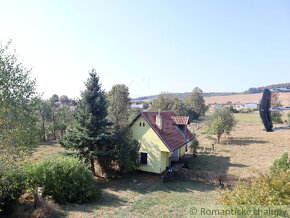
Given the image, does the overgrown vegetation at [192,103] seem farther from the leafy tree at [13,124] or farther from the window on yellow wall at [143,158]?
the leafy tree at [13,124]

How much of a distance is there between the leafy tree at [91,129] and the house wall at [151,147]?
3508 millimetres

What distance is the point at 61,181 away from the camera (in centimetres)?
1321

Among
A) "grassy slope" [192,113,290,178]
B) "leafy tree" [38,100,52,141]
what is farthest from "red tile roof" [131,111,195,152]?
"leafy tree" [38,100,52,141]

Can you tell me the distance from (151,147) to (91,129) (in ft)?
21.7

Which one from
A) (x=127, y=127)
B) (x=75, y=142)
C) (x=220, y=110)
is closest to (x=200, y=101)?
(x=220, y=110)

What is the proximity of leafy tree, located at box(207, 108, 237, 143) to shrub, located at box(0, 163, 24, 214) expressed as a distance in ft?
107

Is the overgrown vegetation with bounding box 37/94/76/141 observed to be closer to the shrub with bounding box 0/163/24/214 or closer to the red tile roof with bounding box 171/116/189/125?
the red tile roof with bounding box 171/116/189/125

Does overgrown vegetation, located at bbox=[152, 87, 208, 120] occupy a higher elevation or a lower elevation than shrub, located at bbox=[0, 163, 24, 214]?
higher

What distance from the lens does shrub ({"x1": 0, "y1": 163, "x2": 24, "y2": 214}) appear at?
31.7ft

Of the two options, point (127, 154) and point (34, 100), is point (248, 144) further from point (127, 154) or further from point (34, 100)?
point (34, 100)

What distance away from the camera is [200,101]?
7019 centimetres

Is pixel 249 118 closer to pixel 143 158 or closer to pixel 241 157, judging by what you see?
pixel 241 157

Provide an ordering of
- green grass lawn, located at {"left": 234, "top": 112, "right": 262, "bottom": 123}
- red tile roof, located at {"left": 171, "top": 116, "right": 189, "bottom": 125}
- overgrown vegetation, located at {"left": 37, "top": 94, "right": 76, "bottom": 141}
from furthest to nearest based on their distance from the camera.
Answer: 1. green grass lawn, located at {"left": 234, "top": 112, "right": 262, "bottom": 123}
2. overgrown vegetation, located at {"left": 37, "top": 94, "right": 76, "bottom": 141}
3. red tile roof, located at {"left": 171, "top": 116, "right": 189, "bottom": 125}

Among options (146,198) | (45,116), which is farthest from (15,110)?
(45,116)
